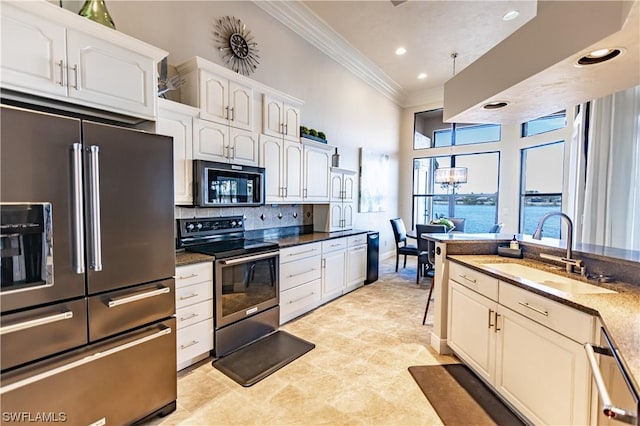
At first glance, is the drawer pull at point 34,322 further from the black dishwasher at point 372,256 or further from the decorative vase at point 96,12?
the black dishwasher at point 372,256

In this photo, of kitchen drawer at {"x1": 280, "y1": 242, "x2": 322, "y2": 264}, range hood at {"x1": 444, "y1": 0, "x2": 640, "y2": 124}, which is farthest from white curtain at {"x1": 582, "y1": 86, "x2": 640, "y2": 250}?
kitchen drawer at {"x1": 280, "y1": 242, "x2": 322, "y2": 264}

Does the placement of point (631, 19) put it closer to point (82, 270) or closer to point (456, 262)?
point (456, 262)

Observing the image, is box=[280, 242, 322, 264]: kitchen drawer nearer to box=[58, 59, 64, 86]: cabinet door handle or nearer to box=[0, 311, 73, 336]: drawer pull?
box=[0, 311, 73, 336]: drawer pull

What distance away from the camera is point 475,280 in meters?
2.29

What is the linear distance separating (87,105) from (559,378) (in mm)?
3120

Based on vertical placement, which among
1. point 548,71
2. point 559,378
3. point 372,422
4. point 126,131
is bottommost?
point 372,422

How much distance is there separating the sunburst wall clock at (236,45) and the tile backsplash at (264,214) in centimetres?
166

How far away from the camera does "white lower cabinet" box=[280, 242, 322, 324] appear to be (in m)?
3.29

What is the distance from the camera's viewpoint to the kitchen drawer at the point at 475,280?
2.08 metres

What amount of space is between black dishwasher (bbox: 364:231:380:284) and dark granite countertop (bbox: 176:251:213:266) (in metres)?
2.91

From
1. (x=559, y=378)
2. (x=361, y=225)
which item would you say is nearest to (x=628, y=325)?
(x=559, y=378)

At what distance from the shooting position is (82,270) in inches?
61.1

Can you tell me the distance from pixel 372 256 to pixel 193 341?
3.21 m

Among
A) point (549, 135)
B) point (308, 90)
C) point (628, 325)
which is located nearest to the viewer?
A: point (628, 325)
